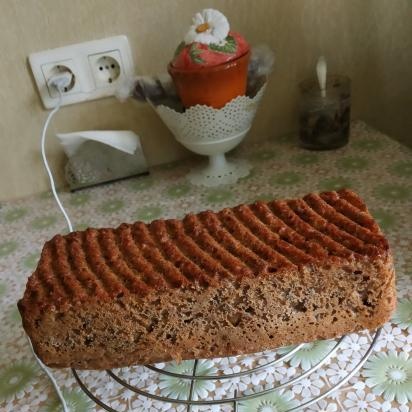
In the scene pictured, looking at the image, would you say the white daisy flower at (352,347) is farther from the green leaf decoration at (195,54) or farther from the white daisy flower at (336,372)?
the green leaf decoration at (195,54)

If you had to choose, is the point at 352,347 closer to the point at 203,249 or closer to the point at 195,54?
the point at 203,249

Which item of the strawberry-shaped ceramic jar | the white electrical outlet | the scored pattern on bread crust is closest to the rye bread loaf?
the scored pattern on bread crust

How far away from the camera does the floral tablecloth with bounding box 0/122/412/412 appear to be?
18.7 inches

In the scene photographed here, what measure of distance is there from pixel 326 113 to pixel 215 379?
564 millimetres

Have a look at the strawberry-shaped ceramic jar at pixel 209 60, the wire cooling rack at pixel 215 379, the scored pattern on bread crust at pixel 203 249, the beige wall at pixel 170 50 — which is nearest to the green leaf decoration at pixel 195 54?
the strawberry-shaped ceramic jar at pixel 209 60

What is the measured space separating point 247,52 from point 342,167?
26cm

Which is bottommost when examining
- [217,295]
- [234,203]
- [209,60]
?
[234,203]

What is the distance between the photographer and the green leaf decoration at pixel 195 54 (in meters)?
0.74

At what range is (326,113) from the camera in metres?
0.88

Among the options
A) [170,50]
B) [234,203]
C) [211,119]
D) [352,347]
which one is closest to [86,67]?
[170,50]

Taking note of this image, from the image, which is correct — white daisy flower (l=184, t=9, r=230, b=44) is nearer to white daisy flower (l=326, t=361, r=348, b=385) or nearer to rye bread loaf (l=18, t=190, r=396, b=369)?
rye bread loaf (l=18, t=190, r=396, b=369)

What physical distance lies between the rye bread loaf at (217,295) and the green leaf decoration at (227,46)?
364 mm

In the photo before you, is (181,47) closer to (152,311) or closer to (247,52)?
(247,52)

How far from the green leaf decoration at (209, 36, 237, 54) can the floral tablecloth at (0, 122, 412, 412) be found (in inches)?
9.2
